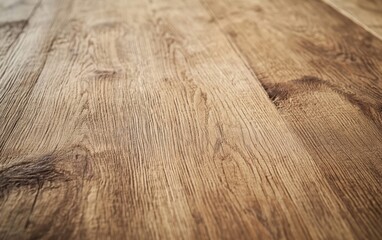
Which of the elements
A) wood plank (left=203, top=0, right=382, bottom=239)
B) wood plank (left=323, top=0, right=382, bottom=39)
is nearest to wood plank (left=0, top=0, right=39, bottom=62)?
wood plank (left=203, top=0, right=382, bottom=239)

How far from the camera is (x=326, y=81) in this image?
0.79 metres

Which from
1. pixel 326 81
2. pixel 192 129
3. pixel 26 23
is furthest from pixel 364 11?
pixel 26 23

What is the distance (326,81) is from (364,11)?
562 mm

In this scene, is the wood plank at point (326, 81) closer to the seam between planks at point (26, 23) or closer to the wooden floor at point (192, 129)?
the wooden floor at point (192, 129)

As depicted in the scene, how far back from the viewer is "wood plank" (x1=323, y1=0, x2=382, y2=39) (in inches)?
41.0

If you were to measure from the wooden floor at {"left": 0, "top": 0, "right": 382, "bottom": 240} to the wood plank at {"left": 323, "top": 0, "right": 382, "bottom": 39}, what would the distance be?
13 millimetres

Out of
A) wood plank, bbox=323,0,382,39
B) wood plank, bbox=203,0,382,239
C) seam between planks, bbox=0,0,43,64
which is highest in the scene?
seam between planks, bbox=0,0,43,64

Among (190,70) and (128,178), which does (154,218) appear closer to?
(128,178)

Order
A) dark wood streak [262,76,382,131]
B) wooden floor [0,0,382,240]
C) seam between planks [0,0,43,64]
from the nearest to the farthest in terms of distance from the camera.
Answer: wooden floor [0,0,382,240], dark wood streak [262,76,382,131], seam between planks [0,0,43,64]

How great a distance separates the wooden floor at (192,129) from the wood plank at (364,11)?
0.04ft

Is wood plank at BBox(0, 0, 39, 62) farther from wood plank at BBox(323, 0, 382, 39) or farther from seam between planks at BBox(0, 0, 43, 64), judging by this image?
wood plank at BBox(323, 0, 382, 39)

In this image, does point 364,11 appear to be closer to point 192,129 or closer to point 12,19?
point 192,129

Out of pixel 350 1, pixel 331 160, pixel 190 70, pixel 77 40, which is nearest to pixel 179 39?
pixel 190 70

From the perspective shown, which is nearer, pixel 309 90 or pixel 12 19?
pixel 309 90
